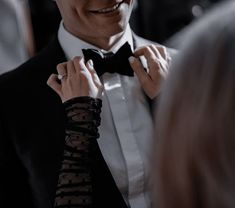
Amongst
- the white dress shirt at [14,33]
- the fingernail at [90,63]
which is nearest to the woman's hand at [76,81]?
the fingernail at [90,63]

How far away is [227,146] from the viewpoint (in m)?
0.63

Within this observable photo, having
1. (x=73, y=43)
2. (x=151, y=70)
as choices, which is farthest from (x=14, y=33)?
(x=151, y=70)

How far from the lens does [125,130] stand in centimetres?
113

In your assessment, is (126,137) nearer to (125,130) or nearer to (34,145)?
(125,130)

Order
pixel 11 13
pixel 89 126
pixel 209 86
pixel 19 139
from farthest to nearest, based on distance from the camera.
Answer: pixel 11 13 → pixel 19 139 → pixel 89 126 → pixel 209 86

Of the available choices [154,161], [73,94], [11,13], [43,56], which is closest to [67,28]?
[43,56]

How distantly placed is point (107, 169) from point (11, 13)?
1.13 meters

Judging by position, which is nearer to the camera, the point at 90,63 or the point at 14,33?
the point at 90,63

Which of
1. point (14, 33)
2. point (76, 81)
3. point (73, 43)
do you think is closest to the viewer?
point (76, 81)

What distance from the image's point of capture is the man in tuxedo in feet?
3.62

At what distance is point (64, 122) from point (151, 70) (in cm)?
19

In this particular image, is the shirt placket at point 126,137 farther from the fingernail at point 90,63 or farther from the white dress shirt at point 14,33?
the white dress shirt at point 14,33

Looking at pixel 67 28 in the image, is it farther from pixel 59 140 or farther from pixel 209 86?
pixel 209 86

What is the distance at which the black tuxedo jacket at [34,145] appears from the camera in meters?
1.09
